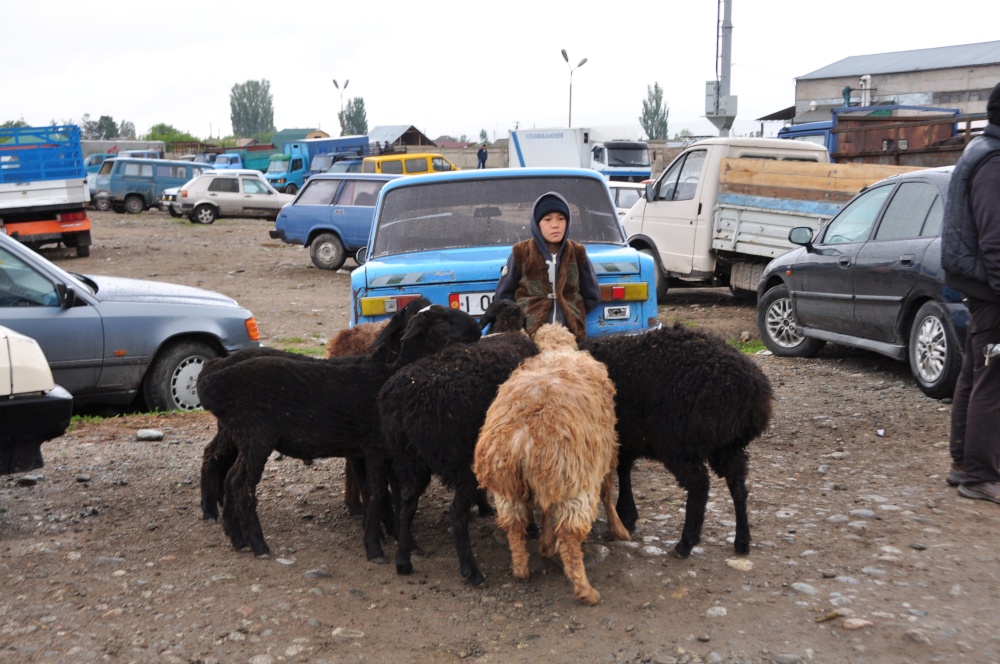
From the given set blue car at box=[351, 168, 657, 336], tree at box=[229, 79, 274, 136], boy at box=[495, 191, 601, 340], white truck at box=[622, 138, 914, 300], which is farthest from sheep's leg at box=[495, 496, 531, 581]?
tree at box=[229, 79, 274, 136]

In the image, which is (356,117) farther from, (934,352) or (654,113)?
(934,352)

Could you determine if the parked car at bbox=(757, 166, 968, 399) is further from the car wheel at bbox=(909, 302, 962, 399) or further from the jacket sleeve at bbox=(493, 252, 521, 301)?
the jacket sleeve at bbox=(493, 252, 521, 301)

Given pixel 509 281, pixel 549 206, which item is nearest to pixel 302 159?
pixel 509 281

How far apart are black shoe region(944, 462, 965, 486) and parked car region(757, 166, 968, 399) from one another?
6.21 ft

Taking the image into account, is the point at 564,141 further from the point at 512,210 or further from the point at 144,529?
the point at 144,529

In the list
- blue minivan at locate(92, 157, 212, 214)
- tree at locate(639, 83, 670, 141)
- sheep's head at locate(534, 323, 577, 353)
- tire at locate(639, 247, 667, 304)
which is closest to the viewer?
sheep's head at locate(534, 323, 577, 353)

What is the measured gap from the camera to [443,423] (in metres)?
4.60

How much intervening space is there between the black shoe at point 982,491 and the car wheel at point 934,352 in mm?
2133

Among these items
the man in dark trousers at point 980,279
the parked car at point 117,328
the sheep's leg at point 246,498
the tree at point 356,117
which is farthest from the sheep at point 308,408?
the tree at point 356,117

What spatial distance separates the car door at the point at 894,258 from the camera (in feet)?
26.8

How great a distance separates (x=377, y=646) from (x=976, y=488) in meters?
3.70

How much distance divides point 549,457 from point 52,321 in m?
5.13

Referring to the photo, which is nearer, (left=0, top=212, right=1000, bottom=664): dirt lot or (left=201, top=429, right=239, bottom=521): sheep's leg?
(left=0, top=212, right=1000, bottom=664): dirt lot

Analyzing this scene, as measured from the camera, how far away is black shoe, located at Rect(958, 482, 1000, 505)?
5.58 metres
